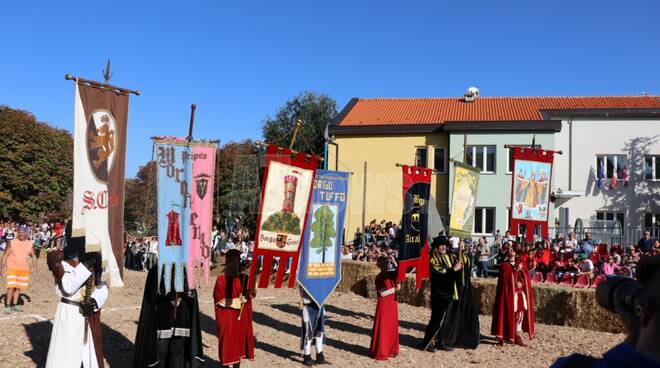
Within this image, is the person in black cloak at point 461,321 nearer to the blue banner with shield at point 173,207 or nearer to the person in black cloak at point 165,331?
the person in black cloak at point 165,331

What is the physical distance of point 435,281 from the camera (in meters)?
10.8

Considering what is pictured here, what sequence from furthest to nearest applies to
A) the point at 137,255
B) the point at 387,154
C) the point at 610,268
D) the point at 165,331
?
the point at 387,154 < the point at 137,255 < the point at 610,268 < the point at 165,331

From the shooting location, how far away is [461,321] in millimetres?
10820

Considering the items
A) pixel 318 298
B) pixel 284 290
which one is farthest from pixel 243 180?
pixel 284 290

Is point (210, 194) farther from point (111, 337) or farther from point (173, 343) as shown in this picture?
point (111, 337)

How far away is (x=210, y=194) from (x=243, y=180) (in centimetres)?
125

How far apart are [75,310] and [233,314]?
7.10 ft

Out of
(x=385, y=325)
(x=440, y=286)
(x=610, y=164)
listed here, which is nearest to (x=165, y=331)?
(x=385, y=325)

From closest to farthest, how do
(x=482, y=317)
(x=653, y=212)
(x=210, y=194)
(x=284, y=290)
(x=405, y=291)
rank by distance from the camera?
(x=210, y=194)
(x=482, y=317)
(x=405, y=291)
(x=284, y=290)
(x=653, y=212)

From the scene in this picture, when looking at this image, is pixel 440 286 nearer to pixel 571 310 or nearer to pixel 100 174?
pixel 571 310

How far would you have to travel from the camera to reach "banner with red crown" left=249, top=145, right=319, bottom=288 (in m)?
8.80

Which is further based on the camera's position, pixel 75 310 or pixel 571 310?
pixel 571 310

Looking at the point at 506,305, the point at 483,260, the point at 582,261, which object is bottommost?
the point at 506,305

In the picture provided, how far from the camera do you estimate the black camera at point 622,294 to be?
1.57m
